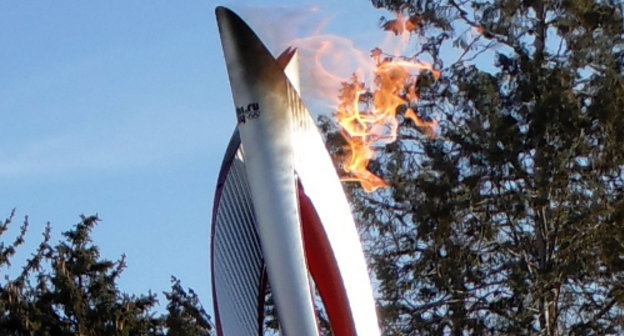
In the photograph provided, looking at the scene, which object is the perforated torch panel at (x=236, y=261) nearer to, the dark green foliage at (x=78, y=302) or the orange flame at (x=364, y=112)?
the orange flame at (x=364, y=112)

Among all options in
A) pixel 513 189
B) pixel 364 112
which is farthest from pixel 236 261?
pixel 513 189

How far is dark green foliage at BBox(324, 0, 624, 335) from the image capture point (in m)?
23.1

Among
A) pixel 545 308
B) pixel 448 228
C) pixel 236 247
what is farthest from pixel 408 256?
pixel 236 247

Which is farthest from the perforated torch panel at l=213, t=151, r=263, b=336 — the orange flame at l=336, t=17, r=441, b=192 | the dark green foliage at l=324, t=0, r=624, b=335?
the dark green foliage at l=324, t=0, r=624, b=335

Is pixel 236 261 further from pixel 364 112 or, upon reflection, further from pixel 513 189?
pixel 513 189

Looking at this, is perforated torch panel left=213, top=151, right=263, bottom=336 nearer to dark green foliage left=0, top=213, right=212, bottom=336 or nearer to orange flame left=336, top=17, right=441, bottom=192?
orange flame left=336, top=17, right=441, bottom=192

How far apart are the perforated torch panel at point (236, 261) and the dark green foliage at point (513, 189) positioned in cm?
997

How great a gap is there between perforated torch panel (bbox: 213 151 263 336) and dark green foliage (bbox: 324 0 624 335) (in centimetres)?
997

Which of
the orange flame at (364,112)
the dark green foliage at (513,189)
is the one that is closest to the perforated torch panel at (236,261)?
the orange flame at (364,112)

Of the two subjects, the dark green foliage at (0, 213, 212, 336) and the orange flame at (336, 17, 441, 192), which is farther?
the dark green foliage at (0, 213, 212, 336)

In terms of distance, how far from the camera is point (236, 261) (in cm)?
1346

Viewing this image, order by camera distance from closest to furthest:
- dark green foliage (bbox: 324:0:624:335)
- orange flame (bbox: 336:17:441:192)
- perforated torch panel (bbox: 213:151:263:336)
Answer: perforated torch panel (bbox: 213:151:263:336), orange flame (bbox: 336:17:441:192), dark green foliage (bbox: 324:0:624:335)

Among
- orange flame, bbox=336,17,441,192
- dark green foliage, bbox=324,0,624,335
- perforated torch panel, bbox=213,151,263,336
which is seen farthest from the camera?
dark green foliage, bbox=324,0,624,335

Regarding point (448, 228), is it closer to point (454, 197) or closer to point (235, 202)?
point (454, 197)
